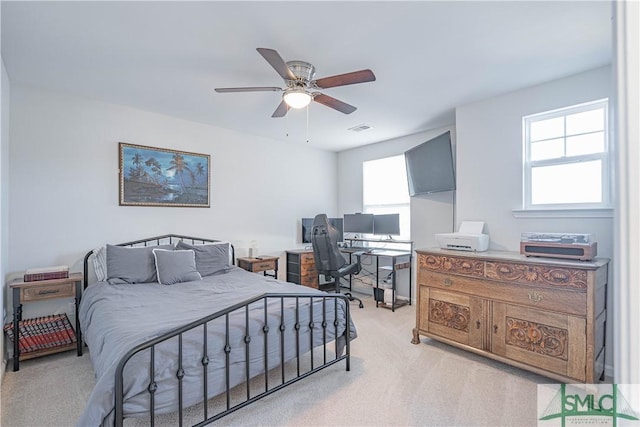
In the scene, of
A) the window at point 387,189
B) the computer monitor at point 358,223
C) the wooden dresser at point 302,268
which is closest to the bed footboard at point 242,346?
the wooden dresser at point 302,268

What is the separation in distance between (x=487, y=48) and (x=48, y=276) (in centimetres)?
427

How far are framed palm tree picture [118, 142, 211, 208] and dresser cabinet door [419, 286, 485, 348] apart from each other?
3046 mm

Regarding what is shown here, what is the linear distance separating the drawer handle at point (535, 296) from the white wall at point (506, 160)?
0.67 metres

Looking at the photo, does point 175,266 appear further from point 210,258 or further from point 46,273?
point 46,273

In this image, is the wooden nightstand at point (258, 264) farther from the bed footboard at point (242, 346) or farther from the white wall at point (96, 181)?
the bed footboard at point (242, 346)

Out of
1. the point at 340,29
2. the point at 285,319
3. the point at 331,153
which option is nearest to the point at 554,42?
the point at 340,29

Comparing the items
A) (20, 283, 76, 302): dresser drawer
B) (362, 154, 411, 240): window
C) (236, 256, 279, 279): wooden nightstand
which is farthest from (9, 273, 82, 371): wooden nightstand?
(362, 154, 411, 240): window

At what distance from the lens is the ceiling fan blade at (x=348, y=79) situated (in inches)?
87.2

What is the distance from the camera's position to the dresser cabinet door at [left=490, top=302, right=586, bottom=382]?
2.29 metres

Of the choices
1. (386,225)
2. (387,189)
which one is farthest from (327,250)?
(387,189)

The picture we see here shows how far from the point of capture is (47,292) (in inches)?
112

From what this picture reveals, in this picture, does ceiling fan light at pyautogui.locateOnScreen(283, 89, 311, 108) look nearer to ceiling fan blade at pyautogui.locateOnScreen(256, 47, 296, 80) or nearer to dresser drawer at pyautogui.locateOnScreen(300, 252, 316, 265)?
ceiling fan blade at pyautogui.locateOnScreen(256, 47, 296, 80)

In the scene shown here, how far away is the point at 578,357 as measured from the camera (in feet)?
7.47

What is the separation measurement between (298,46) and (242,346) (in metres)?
2.17
